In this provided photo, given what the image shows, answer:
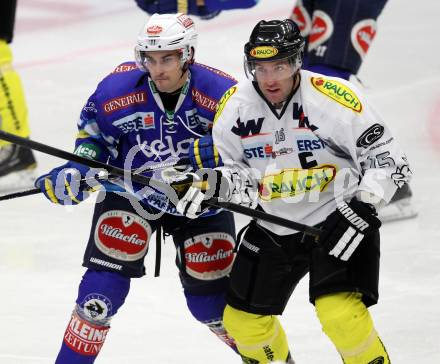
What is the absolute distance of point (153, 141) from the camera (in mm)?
4160

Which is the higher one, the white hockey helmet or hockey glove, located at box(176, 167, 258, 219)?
the white hockey helmet

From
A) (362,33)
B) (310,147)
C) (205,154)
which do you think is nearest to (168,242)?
(362,33)

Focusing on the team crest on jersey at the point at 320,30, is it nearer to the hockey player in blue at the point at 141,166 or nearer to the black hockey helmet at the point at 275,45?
the hockey player in blue at the point at 141,166

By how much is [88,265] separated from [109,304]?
0.17 m

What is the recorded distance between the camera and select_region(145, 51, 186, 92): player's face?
402cm

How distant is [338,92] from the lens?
376 cm

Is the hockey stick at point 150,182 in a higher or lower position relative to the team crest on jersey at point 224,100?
lower

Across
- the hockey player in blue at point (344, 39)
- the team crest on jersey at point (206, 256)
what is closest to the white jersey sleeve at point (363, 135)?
the team crest on jersey at point (206, 256)

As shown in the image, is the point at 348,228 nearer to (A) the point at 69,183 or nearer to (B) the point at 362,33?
(A) the point at 69,183

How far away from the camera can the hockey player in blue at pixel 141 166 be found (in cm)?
407

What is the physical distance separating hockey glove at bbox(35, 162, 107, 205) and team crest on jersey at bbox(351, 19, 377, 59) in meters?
2.22

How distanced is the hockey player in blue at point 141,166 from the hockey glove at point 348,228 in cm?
63

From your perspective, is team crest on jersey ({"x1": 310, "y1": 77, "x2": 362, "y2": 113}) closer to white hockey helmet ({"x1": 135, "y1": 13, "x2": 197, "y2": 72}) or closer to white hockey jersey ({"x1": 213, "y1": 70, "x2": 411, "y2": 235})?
white hockey jersey ({"x1": 213, "y1": 70, "x2": 411, "y2": 235})

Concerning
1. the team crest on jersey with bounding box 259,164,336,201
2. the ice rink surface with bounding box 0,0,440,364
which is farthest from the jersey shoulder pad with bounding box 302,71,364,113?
the ice rink surface with bounding box 0,0,440,364
